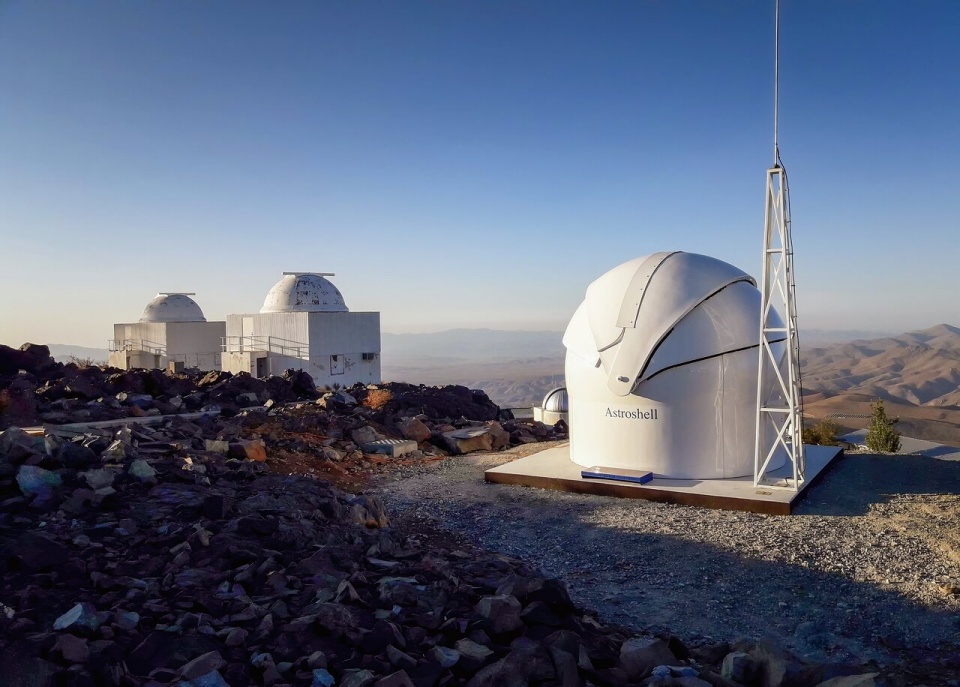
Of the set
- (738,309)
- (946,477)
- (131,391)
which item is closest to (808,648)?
(738,309)

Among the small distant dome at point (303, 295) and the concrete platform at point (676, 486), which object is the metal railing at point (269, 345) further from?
the concrete platform at point (676, 486)

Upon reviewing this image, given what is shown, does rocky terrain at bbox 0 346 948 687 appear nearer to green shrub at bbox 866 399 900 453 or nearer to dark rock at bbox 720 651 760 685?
dark rock at bbox 720 651 760 685

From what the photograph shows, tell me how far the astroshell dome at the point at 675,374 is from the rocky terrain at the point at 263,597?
12.2 feet

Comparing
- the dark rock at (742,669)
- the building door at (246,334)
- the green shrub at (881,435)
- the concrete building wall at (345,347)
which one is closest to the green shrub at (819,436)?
the green shrub at (881,435)

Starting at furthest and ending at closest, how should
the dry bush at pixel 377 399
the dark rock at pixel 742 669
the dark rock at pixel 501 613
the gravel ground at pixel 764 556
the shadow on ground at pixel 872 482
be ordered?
the dry bush at pixel 377 399, the shadow on ground at pixel 872 482, the gravel ground at pixel 764 556, the dark rock at pixel 501 613, the dark rock at pixel 742 669

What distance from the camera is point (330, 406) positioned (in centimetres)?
1833

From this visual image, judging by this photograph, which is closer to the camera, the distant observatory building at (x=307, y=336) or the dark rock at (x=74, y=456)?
the dark rock at (x=74, y=456)

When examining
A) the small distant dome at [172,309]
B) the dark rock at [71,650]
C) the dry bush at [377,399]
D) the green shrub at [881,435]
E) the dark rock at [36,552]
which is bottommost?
the green shrub at [881,435]

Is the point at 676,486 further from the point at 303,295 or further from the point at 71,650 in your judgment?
the point at 303,295

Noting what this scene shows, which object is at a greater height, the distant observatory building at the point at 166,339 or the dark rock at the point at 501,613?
the distant observatory building at the point at 166,339

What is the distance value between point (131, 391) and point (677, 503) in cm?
1666

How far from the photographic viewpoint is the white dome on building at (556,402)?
23.3 meters

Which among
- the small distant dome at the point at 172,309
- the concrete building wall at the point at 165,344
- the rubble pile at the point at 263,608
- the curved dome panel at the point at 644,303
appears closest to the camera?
the rubble pile at the point at 263,608

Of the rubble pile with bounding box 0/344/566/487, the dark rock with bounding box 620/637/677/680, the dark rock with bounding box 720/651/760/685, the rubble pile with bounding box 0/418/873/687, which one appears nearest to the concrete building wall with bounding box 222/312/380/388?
the rubble pile with bounding box 0/344/566/487
